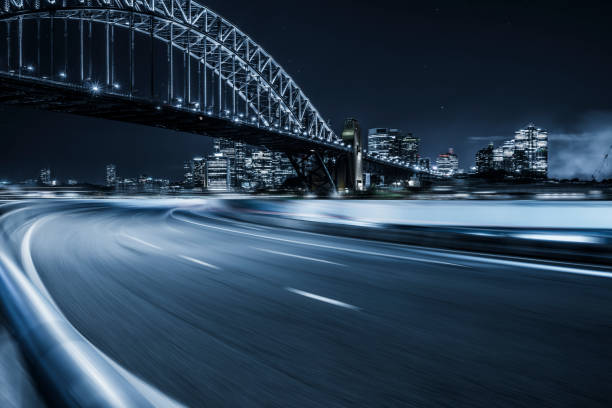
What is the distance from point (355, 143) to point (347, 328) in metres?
86.3

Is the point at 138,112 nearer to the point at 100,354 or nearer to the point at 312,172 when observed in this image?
the point at 312,172

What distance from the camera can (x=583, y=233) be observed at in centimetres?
898

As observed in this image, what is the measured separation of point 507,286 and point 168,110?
52902mm

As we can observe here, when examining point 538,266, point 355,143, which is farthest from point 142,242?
point 355,143

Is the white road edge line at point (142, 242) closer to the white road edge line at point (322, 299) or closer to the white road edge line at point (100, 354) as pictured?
the white road edge line at point (100, 354)

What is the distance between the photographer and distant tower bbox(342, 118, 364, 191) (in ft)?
284

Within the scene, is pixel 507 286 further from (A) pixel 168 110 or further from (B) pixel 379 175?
(B) pixel 379 175

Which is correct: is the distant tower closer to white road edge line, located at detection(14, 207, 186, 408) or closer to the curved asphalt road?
the curved asphalt road

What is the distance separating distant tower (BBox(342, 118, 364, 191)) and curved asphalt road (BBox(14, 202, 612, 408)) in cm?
7885

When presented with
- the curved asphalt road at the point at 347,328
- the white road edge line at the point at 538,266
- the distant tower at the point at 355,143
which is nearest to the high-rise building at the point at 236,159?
the distant tower at the point at 355,143

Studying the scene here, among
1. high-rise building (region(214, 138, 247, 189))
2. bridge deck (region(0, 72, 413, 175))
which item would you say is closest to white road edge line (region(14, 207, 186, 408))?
bridge deck (region(0, 72, 413, 175))

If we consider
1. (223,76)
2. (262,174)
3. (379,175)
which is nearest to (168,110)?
(223,76)

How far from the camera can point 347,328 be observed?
13.6ft

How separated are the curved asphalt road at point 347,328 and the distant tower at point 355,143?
78.9m
